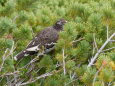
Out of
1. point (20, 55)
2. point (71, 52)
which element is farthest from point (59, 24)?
point (71, 52)

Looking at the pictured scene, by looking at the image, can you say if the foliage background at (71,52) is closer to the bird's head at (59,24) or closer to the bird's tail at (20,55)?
the bird's tail at (20,55)

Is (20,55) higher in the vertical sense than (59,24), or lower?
lower

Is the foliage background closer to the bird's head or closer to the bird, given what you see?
the bird

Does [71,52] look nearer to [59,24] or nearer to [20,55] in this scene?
[20,55]

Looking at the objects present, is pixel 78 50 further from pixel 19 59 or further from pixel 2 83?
pixel 2 83

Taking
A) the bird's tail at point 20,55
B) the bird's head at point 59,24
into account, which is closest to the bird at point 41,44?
the bird's tail at point 20,55

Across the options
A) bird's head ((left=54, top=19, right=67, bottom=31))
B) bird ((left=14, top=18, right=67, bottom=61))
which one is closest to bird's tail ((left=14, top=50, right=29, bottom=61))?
bird ((left=14, top=18, right=67, bottom=61))

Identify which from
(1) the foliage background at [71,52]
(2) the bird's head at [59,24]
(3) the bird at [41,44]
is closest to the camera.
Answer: (1) the foliage background at [71,52]

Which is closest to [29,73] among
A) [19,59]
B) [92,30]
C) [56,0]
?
[19,59]

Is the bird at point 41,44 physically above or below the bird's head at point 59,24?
below

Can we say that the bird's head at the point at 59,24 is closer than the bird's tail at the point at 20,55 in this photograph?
No

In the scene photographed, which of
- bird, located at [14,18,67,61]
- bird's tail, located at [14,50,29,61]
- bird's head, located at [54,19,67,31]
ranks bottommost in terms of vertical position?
bird's tail, located at [14,50,29,61]

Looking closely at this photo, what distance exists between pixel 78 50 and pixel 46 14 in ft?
4.30

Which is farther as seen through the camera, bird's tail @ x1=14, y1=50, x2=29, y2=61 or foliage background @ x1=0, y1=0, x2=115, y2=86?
bird's tail @ x1=14, y1=50, x2=29, y2=61
